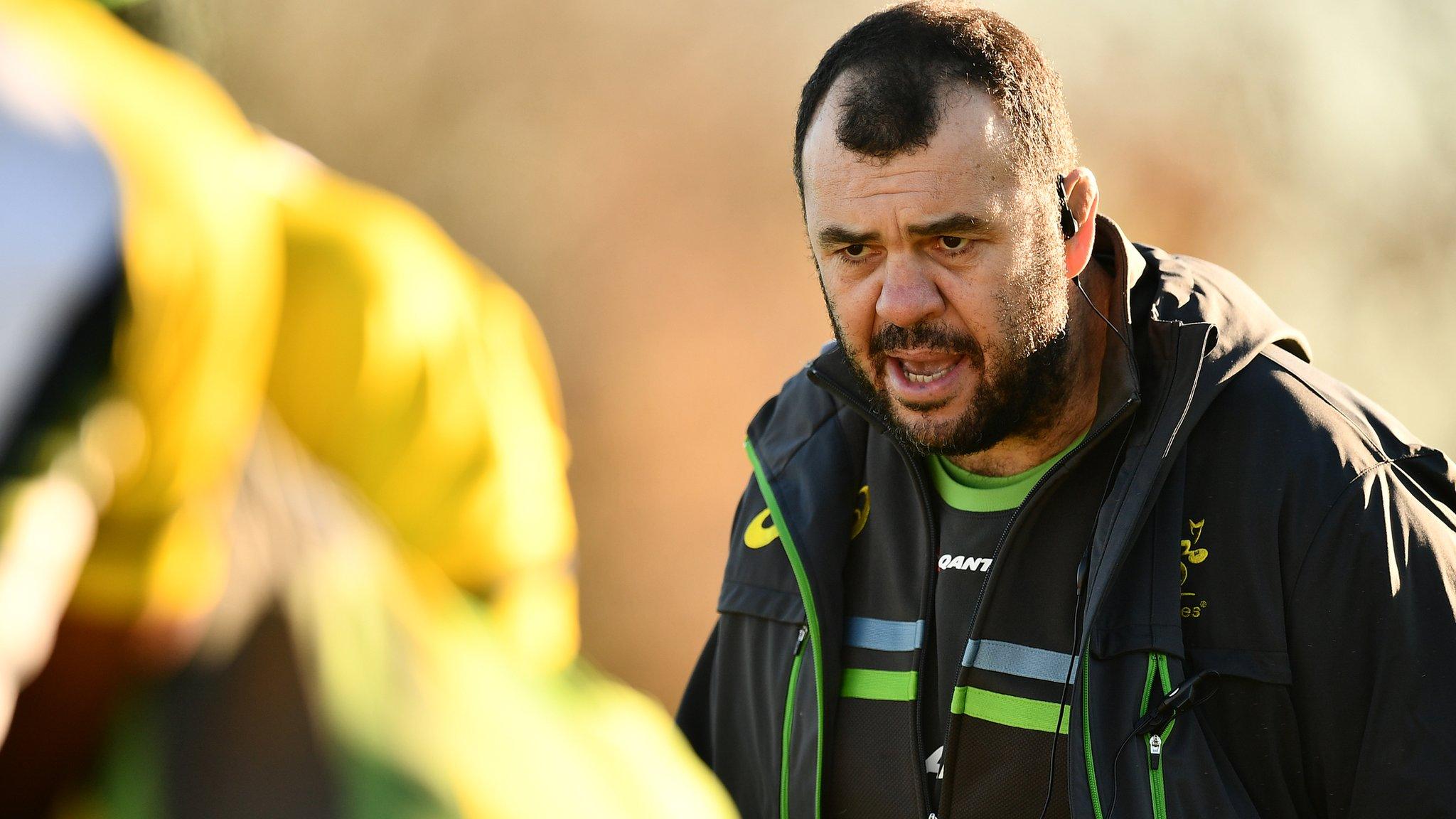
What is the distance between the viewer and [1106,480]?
66.7 inches

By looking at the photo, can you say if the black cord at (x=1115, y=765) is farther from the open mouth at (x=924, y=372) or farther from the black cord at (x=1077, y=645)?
the open mouth at (x=924, y=372)

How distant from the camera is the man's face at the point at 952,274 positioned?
1.69m

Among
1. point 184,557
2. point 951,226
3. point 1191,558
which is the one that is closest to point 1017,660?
point 1191,558

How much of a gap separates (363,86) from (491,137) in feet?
1.42

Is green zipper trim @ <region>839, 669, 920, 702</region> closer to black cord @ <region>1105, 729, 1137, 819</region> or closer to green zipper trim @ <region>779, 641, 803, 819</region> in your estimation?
green zipper trim @ <region>779, 641, 803, 819</region>

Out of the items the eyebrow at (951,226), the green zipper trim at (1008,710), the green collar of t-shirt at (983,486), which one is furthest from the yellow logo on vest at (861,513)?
the eyebrow at (951,226)

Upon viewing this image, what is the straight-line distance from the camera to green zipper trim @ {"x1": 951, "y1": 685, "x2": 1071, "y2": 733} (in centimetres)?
160

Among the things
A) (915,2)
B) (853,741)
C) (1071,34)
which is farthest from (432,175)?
(853,741)

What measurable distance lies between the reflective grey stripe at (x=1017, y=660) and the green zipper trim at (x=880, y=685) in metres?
0.11

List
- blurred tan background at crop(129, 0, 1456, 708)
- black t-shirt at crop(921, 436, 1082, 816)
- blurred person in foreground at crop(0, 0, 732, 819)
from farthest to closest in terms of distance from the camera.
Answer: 1. blurred tan background at crop(129, 0, 1456, 708)
2. black t-shirt at crop(921, 436, 1082, 816)
3. blurred person in foreground at crop(0, 0, 732, 819)

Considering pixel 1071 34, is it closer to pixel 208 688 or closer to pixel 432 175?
pixel 432 175

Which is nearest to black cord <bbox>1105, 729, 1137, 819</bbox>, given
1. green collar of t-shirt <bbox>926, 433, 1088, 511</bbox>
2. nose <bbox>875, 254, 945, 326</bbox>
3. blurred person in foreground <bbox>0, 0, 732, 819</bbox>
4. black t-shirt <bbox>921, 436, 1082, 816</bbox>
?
black t-shirt <bbox>921, 436, 1082, 816</bbox>

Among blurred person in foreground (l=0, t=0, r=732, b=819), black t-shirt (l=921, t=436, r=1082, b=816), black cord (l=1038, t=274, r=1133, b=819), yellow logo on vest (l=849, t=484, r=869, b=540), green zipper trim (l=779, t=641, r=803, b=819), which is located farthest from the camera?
yellow logo on vest (l=849, t=484, r=869, b=540)

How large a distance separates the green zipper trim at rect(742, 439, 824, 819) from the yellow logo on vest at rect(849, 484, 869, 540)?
13 cm
